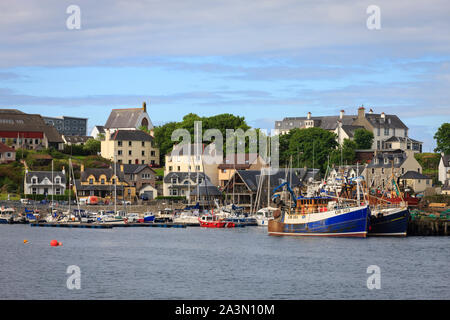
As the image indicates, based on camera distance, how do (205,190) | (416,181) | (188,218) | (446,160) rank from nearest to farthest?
(188,218)
(205,190)
(416,181)
(446,160)

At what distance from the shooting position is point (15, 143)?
146m

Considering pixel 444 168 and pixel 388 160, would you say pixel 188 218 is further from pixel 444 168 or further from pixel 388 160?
pixel 444 168

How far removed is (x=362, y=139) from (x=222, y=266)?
94.5 metres

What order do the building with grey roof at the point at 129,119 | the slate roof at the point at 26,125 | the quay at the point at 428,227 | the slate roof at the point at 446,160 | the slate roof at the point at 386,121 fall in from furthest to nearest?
the building with grey roof at the point at 129,119 < the slate roof at the point at 386,121 < the slate roof at the point at 26,125 < the slate roof at the point at 446,160 < the quay at the point at 428,227

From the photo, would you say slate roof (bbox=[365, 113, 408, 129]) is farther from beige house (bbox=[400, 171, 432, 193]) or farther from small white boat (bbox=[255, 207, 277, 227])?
small white boat (bbox=[255, 207, 277, 227])

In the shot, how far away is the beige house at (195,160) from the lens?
129 m

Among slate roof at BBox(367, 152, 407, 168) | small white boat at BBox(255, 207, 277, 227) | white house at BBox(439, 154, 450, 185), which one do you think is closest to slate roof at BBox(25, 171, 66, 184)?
small white boat at BBox(255, 207, 277, 227)

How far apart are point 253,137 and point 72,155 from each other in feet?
127

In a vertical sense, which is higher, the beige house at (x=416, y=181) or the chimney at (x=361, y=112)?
the chimney at (x=361, y=112)

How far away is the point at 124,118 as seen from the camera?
168 m

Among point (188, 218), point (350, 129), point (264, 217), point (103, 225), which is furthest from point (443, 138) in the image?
point (103, 225)

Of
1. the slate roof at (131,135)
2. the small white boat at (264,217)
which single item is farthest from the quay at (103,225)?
the slate roof at (131,135)

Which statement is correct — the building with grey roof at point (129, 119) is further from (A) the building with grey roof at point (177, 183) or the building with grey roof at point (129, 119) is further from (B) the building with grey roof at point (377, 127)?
(A) the building with grey roof at point (177, 183)

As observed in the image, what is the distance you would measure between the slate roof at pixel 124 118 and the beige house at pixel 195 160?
3272cm
